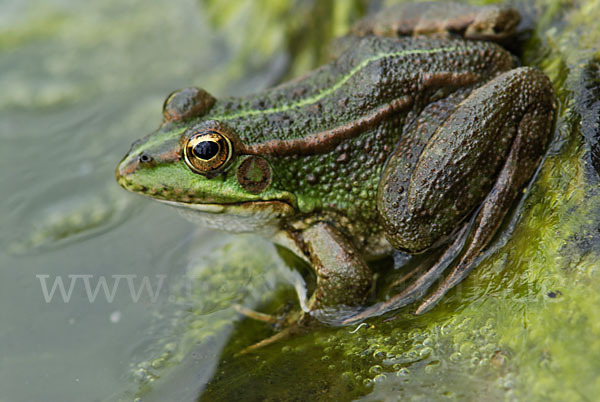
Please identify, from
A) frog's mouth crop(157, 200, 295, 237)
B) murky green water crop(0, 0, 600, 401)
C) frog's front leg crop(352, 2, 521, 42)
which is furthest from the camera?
frog's front leg crop(352, 2, 521, 42)

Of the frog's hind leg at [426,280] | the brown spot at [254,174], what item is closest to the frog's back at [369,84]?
the brown spot at [254,174]

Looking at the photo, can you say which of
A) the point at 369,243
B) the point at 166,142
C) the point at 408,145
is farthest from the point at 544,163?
the point at 166,142

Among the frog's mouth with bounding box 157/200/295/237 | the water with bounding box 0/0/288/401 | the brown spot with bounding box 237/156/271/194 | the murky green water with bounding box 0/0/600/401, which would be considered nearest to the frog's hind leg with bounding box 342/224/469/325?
the murky green water with bounding box 0/0/600/401

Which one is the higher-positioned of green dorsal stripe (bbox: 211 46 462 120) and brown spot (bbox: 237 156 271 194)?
green dorsal stripe (bbox: 211 46 462 120)

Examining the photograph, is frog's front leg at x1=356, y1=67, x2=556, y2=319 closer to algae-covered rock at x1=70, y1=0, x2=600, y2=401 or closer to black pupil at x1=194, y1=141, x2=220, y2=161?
algae-covered rock at x1=70, y1=0, x2=600, y2=401

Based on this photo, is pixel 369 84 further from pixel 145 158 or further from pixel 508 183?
pixel 145 158

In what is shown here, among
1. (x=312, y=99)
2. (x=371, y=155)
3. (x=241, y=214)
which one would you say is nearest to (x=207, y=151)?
(x=241, y=214)

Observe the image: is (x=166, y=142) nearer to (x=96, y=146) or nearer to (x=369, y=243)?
(x=369, y=243)
